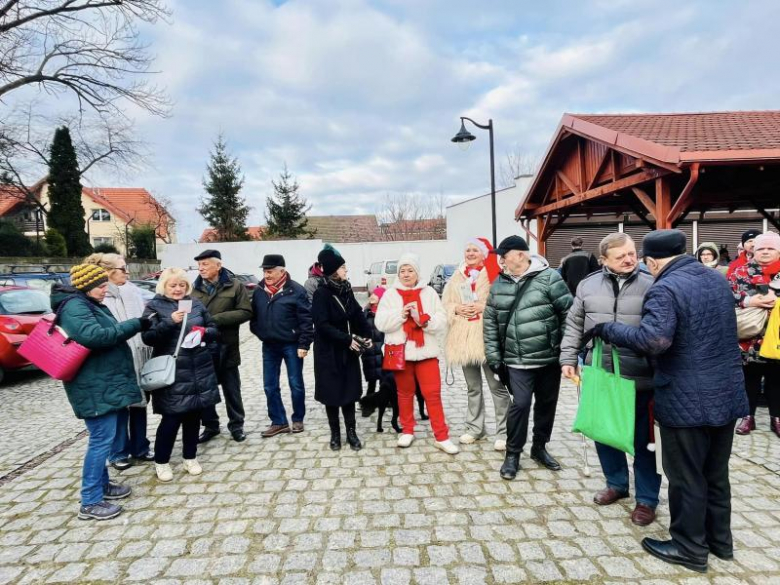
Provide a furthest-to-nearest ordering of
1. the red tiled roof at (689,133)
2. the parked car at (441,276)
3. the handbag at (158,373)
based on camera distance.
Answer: the parked car at (441,276), the red tiled roof at (689,133), the handbag at (158,373)

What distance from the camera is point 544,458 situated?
12.8 feet

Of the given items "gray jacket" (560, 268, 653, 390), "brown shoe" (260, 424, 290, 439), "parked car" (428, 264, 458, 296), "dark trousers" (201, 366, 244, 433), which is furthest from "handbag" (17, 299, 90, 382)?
"parked car" (428, 264, 458, 296)

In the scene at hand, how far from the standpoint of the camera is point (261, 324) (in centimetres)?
475

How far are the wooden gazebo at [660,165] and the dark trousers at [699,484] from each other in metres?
5.33

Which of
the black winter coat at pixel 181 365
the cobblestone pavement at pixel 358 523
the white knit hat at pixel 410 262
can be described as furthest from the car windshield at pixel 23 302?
the white knit hat at pixel 410 262

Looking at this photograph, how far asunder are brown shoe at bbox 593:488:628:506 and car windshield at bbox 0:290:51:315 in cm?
861

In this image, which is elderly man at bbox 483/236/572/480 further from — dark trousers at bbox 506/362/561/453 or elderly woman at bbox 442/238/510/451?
elderly woman at bbox 442/238/510/451

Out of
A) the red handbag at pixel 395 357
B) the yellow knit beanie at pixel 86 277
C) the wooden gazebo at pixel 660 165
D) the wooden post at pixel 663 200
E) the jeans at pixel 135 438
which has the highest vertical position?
the wooden gazebo at pixel 660 165

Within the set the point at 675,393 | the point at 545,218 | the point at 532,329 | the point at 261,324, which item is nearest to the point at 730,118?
the point at 545,218

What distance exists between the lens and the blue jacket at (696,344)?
2.42 m

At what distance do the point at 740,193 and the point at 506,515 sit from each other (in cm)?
1002

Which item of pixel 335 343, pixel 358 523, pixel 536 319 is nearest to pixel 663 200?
pixel 536 319

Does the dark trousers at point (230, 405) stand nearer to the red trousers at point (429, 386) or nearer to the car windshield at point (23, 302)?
the red trousers at point (429, 386)

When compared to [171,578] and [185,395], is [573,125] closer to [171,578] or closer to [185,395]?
[185,395]
